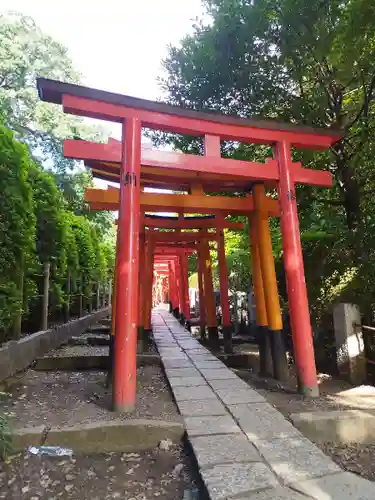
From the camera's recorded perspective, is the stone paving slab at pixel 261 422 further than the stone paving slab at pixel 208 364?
No

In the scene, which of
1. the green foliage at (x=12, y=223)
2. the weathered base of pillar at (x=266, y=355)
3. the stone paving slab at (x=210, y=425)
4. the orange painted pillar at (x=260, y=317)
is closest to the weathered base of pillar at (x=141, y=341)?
the orange painted pillar at (x=260, y=317)

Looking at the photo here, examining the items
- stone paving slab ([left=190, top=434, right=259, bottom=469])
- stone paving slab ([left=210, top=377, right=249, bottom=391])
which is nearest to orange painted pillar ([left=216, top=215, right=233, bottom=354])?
stone paving slab ([left=210, top=377, right=249, bottom=391])

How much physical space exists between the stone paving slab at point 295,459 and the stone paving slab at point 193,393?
1.56 m

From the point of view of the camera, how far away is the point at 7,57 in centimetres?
1703

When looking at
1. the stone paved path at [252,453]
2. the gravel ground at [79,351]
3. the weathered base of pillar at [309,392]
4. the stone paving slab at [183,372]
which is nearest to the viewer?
the stone paved path at [252,453]

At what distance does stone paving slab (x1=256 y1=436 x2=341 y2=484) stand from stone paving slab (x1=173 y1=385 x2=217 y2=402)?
1565mm

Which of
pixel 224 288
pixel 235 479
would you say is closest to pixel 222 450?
pixel 235 479

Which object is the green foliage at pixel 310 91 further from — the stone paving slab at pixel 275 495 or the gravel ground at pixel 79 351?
the gravel ground at pixel 79 351

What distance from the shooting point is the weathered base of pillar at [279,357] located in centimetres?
610

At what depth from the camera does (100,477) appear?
9.89 ft

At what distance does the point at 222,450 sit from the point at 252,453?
247 millimetres

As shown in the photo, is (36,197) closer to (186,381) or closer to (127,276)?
(127,276)

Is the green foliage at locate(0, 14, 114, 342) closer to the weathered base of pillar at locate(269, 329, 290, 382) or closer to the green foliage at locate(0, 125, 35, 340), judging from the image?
the green foliage at locate(0, 125, 35, 340)

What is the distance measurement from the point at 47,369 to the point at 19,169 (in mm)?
3660
